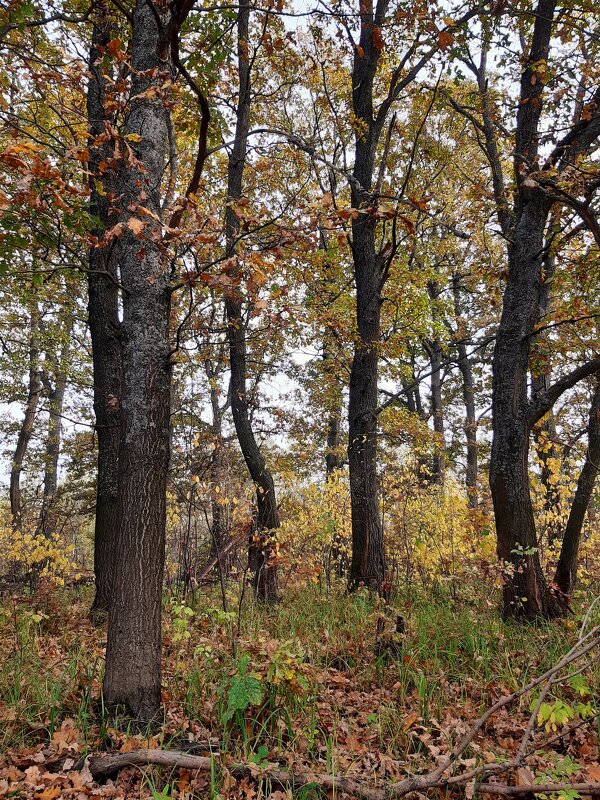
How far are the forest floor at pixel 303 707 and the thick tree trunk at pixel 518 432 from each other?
1.43ft

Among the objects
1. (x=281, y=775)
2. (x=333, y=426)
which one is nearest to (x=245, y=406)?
(x=281, y=775)

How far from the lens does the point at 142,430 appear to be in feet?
10.9

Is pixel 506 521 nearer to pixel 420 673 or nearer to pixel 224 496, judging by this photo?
pixel 420 673

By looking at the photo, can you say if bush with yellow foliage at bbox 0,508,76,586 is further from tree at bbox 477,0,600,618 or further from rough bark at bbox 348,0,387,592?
tree at bbox 477,0,600,618

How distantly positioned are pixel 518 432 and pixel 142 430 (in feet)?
14.0

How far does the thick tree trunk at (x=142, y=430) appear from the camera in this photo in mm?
3154

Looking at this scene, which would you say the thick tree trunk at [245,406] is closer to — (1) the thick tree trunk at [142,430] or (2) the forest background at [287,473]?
(2) the forest background at [287,473]

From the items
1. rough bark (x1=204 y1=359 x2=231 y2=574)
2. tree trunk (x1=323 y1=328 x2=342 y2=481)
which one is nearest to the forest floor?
rough bark (x1=204 y1=359 x2=231 y2=574)

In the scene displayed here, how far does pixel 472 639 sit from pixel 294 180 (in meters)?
8.79

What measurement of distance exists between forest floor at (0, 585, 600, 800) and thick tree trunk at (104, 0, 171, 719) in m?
0.34

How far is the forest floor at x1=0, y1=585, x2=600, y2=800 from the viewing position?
2654mm

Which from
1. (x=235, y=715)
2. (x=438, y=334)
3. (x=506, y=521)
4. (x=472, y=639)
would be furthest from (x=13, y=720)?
(x=438, y=334)

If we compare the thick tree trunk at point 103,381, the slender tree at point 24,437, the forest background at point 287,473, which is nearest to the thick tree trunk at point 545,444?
the forest background at point 287,473

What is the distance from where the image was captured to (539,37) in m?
5.69
